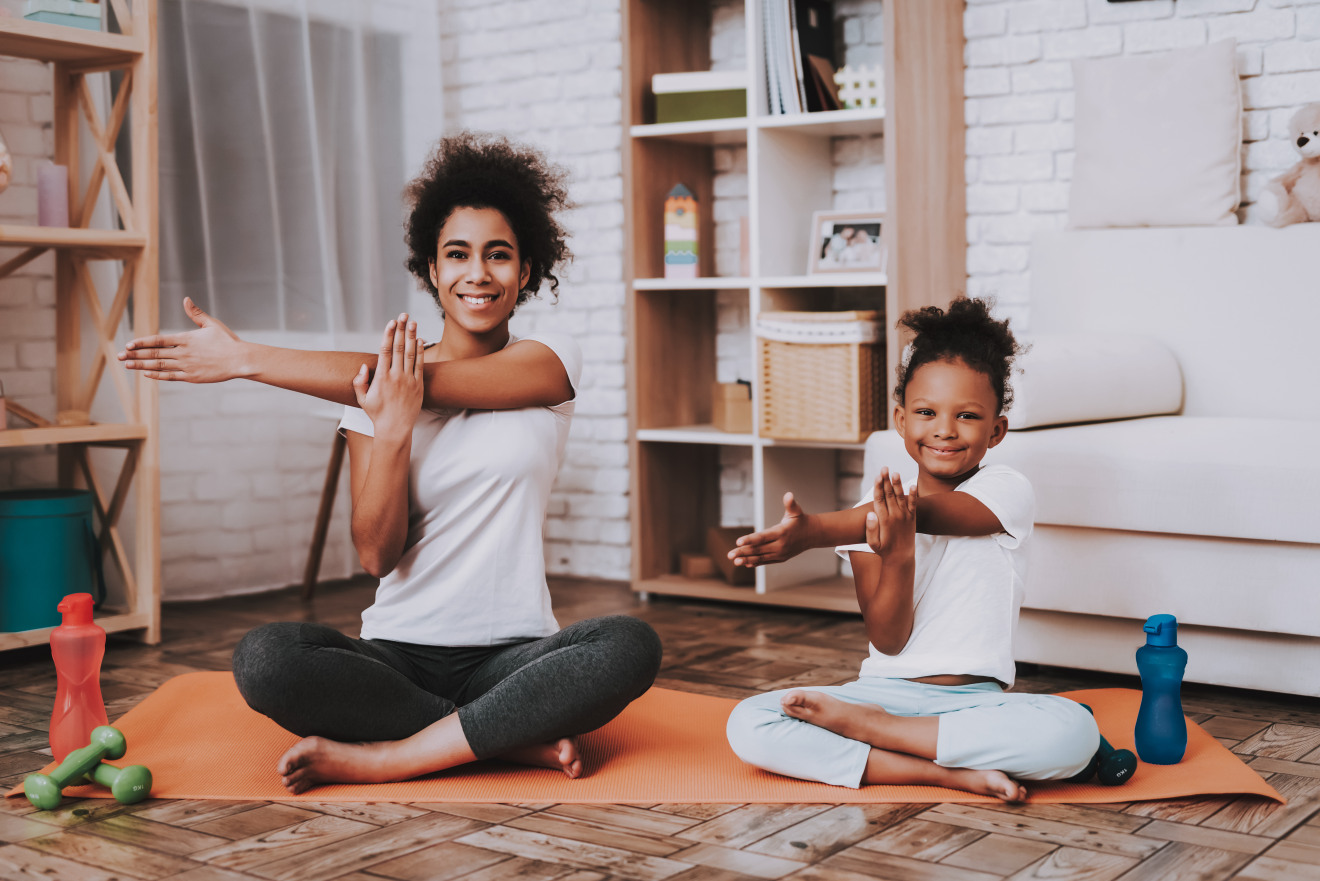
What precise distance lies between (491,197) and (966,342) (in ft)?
2.25

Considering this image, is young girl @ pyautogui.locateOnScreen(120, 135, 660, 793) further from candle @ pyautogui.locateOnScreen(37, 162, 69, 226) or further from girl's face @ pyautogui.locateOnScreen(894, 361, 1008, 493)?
candle @ pyautogui.locateOnScreen(37, 162, 69, 226)

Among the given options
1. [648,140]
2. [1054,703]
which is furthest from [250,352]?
[648,140]

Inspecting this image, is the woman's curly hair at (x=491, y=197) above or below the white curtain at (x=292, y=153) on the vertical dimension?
below

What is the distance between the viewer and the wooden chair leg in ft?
10.4

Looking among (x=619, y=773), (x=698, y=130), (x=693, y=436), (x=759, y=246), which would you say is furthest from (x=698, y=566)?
(x=619, y=773)

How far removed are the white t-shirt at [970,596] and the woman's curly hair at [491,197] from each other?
24.5 inches

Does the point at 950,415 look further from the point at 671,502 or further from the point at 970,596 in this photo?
the point at 671,502

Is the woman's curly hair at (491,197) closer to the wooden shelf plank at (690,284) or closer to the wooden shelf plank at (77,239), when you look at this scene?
the wooden shelf plank at (77,239)

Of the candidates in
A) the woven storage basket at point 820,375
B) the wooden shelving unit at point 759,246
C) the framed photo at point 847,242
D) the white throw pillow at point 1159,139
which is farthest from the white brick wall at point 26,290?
the white throw pillow at point 1159,139

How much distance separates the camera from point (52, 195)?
8.59ft

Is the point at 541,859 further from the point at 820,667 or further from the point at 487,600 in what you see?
the point at 820,667

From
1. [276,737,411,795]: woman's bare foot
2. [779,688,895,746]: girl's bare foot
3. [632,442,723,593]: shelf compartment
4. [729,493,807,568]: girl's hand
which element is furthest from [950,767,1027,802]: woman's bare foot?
[632,442,723,593]: shelf compartment

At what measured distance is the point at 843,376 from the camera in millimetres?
2830

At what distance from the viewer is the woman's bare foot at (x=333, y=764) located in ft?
5.43
